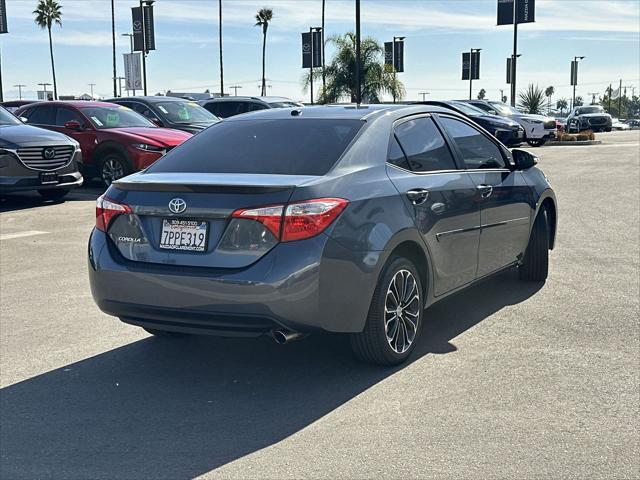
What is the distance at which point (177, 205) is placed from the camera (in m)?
4.65

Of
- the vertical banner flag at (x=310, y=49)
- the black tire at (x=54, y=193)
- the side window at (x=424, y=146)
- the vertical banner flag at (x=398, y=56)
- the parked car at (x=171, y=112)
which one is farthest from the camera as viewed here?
the vertical banner flag at (x=398, y=56)

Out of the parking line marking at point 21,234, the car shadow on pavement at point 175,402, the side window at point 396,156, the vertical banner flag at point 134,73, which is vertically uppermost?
the vertical banner flag at point 134,73

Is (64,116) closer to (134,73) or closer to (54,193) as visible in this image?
(54,193)

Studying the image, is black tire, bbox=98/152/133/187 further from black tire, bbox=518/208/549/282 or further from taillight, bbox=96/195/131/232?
taillight, bbox=96/195/131/232

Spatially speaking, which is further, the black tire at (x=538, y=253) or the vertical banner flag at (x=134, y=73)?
the vertical banner flag at (x=134, y=73)

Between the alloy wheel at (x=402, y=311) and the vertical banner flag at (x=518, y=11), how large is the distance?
1631 inches

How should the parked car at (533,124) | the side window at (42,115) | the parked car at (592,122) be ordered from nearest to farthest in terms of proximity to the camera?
the side window at (42,115), the parked car at (533,124), the parked car at (592,122)

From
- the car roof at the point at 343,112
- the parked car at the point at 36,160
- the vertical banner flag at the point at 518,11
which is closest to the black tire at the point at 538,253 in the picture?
the car roof at the point at 343,112

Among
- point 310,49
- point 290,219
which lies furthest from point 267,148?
point 310,49

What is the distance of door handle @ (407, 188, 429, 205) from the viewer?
5227 mm

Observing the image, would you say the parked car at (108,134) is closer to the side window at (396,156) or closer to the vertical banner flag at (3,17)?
the side window at (396,156)

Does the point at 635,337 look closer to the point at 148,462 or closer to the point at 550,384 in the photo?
the point at 550,384

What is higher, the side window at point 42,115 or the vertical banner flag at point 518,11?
the vertical banner flag at point 518,11

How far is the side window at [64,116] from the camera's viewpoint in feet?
51.9
